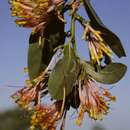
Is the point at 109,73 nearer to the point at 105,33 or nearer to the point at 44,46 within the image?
the point at 105,33

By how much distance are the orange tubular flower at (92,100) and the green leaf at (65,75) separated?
0.07 meters

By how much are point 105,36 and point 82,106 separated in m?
0.31

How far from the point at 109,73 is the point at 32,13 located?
40 cm

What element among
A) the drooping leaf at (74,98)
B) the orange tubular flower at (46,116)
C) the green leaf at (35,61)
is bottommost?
the orange tubular flower at (46,116)

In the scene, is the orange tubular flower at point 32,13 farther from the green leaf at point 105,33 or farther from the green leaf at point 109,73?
the green leaf at point 109,73

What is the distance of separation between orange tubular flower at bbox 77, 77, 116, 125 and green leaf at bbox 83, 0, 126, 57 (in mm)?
186

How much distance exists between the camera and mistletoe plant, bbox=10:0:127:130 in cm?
238

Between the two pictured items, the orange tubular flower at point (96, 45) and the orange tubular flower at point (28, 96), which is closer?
the orange tubular flower at point (96, 45)

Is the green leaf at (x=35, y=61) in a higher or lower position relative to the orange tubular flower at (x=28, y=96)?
higher

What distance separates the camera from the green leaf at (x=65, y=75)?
2.39m

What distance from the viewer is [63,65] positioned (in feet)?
8.00

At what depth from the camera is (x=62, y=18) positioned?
8.00ft

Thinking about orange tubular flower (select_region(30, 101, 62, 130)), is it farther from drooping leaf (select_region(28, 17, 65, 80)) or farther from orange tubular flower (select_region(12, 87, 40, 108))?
drooping leaf (select_region(28, 17, 65, 80))

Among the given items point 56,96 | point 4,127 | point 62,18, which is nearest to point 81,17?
point 62,18
